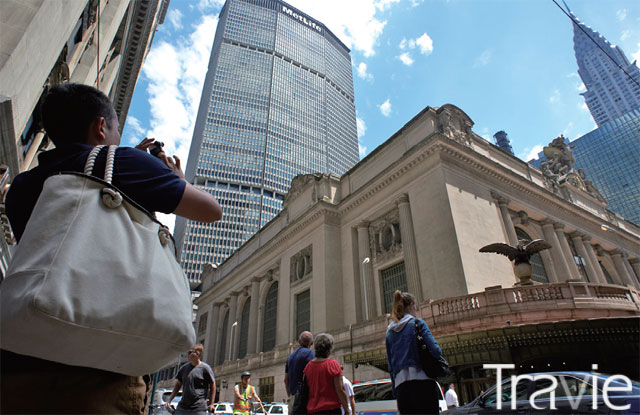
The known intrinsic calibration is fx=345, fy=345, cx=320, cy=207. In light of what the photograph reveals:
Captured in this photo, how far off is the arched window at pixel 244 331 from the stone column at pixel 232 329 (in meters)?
0.56

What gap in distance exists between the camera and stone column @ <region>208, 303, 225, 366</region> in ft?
137

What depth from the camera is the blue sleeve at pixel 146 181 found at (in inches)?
57.5

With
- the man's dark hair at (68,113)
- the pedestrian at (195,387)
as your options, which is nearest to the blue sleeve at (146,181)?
the man's dark hair at (68,113)

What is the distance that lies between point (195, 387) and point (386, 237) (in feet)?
64.7

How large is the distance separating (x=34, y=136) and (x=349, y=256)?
19809 mm

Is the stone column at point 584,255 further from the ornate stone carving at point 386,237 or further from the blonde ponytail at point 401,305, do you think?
the blonde ponytail at point 401,305

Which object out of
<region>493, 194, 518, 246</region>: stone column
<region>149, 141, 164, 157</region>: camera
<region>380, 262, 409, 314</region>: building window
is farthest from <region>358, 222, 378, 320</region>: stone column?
<region>149, 141, 164, 157</region>: camera

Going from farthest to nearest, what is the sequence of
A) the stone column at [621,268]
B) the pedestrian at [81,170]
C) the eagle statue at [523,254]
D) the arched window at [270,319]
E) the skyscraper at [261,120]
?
the skyscraper at [261,120]
the arched window at [270,319]
the stone column at [621,268]
the eagle statue at [523,254]
the pedestrian at [81,170]

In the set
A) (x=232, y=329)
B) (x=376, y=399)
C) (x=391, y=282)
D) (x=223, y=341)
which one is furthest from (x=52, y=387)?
(x=223, y=341)

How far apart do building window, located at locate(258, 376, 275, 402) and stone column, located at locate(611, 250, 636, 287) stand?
32032 millimetres

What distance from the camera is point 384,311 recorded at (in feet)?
73.2

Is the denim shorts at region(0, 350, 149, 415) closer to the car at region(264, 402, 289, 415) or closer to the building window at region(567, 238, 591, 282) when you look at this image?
the car at region(264, 402, 289, 415)

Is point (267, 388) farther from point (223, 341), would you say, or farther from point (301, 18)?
point (301, 18)

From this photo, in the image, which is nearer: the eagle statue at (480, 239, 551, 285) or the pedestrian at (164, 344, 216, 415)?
the pedestrian at (164, 344, 216, 415)
